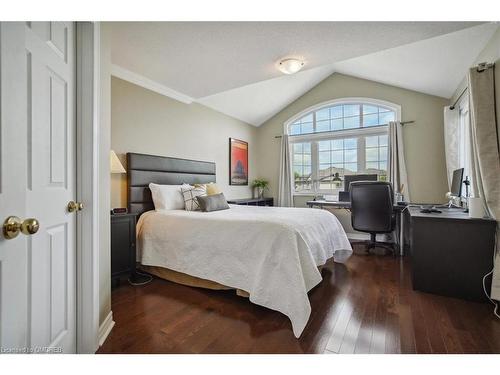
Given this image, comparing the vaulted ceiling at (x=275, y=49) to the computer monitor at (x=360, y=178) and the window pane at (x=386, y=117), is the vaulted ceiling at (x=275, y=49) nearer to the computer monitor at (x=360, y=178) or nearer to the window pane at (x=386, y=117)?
the window pane at (x=386, y=117)

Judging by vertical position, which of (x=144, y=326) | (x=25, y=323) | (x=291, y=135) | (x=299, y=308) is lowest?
(x=144, y=326)

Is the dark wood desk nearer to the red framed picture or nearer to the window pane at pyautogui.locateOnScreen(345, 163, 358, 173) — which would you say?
the window pane at pyautogui.locateOnScreen(345, 163, 358, 173)

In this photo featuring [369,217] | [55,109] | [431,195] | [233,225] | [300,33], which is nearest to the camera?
[55,109]

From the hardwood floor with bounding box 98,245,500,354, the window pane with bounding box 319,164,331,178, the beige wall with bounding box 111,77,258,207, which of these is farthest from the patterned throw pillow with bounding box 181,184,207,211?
the window pane with bounding box 319,164,331,178

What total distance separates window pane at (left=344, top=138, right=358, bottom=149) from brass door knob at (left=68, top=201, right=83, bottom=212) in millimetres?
4655

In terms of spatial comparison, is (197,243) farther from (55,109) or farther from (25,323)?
(55,109)

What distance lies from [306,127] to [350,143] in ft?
3.34

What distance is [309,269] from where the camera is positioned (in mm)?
1905

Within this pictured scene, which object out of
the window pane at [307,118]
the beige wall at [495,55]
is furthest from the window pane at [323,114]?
the beige wall at [495,55]

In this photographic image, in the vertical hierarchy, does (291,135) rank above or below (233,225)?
above

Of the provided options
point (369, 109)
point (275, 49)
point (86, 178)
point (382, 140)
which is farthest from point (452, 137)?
point (86, 178)

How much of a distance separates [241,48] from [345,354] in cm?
258

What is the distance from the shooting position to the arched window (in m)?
4.50

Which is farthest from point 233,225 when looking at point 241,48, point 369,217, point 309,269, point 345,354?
point 369,217
